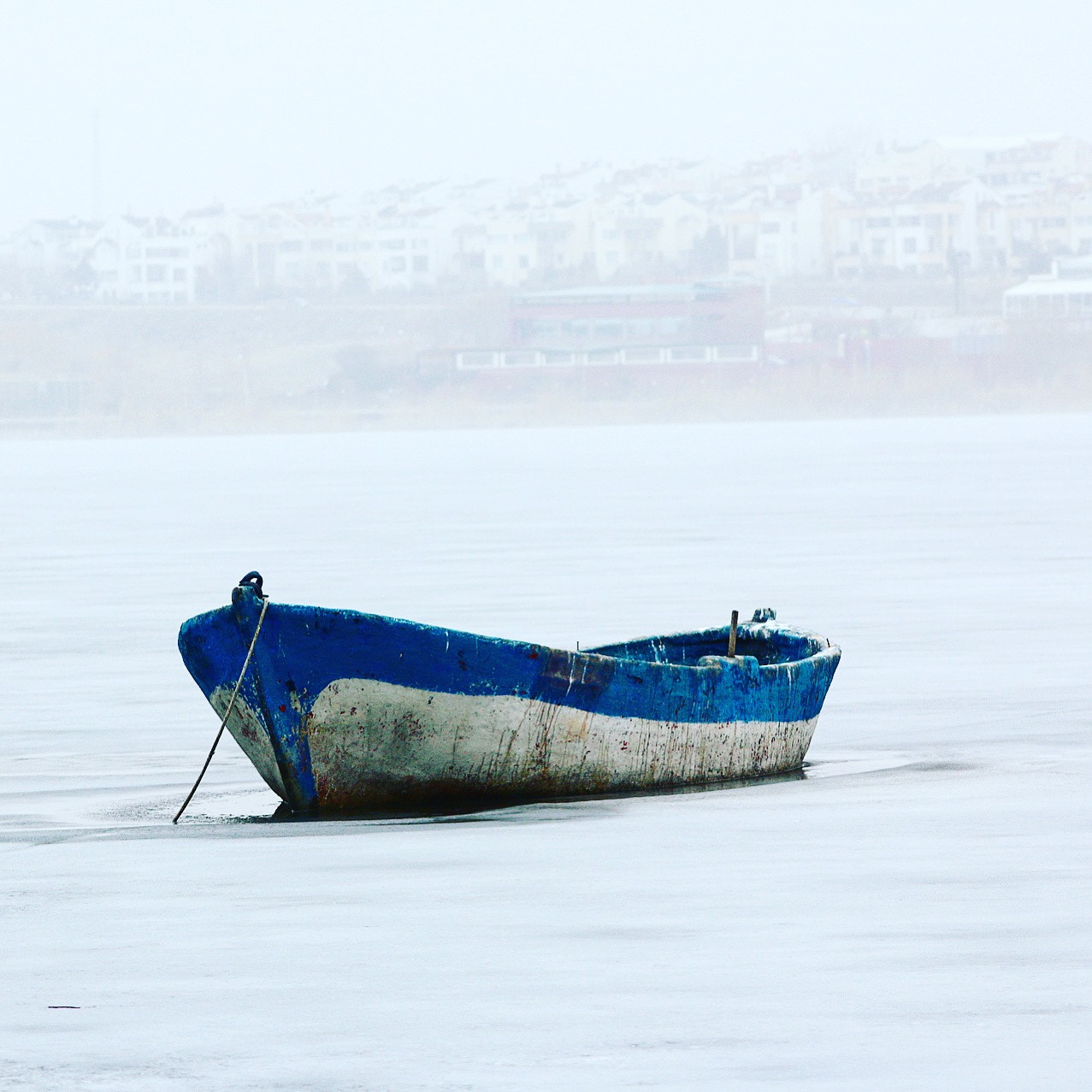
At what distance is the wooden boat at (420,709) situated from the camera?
11.9 meters

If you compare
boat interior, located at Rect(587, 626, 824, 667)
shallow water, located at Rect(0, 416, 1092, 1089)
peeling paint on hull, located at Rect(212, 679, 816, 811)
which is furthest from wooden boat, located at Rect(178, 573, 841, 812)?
boat interior, located at Rect(587, 626, 824, 667)

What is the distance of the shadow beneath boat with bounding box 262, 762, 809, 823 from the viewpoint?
1207 cm

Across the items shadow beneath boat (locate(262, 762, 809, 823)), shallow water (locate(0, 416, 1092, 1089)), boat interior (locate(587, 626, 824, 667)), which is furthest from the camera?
boat interior (locate(587, 626, 824, 667))

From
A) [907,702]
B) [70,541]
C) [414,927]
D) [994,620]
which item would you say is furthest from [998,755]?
[70,541]

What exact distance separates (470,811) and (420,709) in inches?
24.4

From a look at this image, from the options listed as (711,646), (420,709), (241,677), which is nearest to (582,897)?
(420,709)

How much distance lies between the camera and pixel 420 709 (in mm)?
12102

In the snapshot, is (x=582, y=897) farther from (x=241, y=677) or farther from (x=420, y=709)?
(x=241, y=677)

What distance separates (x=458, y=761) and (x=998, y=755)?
4128 millimetres

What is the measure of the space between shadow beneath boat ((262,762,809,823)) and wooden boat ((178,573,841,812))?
3 cm

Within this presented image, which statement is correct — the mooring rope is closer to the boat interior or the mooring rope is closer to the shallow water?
the shallow water

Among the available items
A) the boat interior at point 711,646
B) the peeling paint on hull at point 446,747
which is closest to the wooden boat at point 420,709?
the peeling paint on hull at point 446,747

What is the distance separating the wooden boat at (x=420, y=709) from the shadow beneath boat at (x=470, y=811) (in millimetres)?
27

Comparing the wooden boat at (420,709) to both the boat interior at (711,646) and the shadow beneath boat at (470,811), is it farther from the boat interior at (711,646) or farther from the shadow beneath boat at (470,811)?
the boat interior at (711,646)
